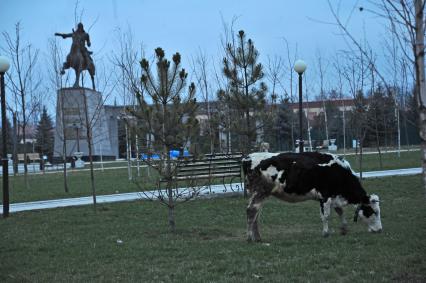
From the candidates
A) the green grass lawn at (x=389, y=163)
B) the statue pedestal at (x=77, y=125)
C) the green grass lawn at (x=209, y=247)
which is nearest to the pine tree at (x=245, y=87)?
the green grass lawn at (x=209, y=247)

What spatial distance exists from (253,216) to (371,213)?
7.10ft

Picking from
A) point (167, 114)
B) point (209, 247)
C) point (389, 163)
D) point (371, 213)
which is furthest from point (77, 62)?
point (371, 213)

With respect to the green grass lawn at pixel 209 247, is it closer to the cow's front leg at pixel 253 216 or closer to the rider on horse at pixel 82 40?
the cow's front leg at pixel 253 216

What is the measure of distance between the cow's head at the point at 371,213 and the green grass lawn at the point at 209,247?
0.22 metres

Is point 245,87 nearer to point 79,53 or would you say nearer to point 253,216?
point 253,216

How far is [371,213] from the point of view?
931 centimetres

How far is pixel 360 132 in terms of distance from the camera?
65.4 ft

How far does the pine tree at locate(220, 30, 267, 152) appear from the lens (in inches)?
623

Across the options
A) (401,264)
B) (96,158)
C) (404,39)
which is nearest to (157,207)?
(401,264)

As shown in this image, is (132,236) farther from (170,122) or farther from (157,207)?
(157,207)

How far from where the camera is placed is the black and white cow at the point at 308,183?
916 cm

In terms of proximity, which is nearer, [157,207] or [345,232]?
[345,232]

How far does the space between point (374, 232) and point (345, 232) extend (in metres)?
0.52

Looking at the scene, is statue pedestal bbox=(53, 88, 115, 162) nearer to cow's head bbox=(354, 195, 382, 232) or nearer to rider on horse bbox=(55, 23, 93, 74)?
rider on horse bbox=(55, 23, 93, 74)
